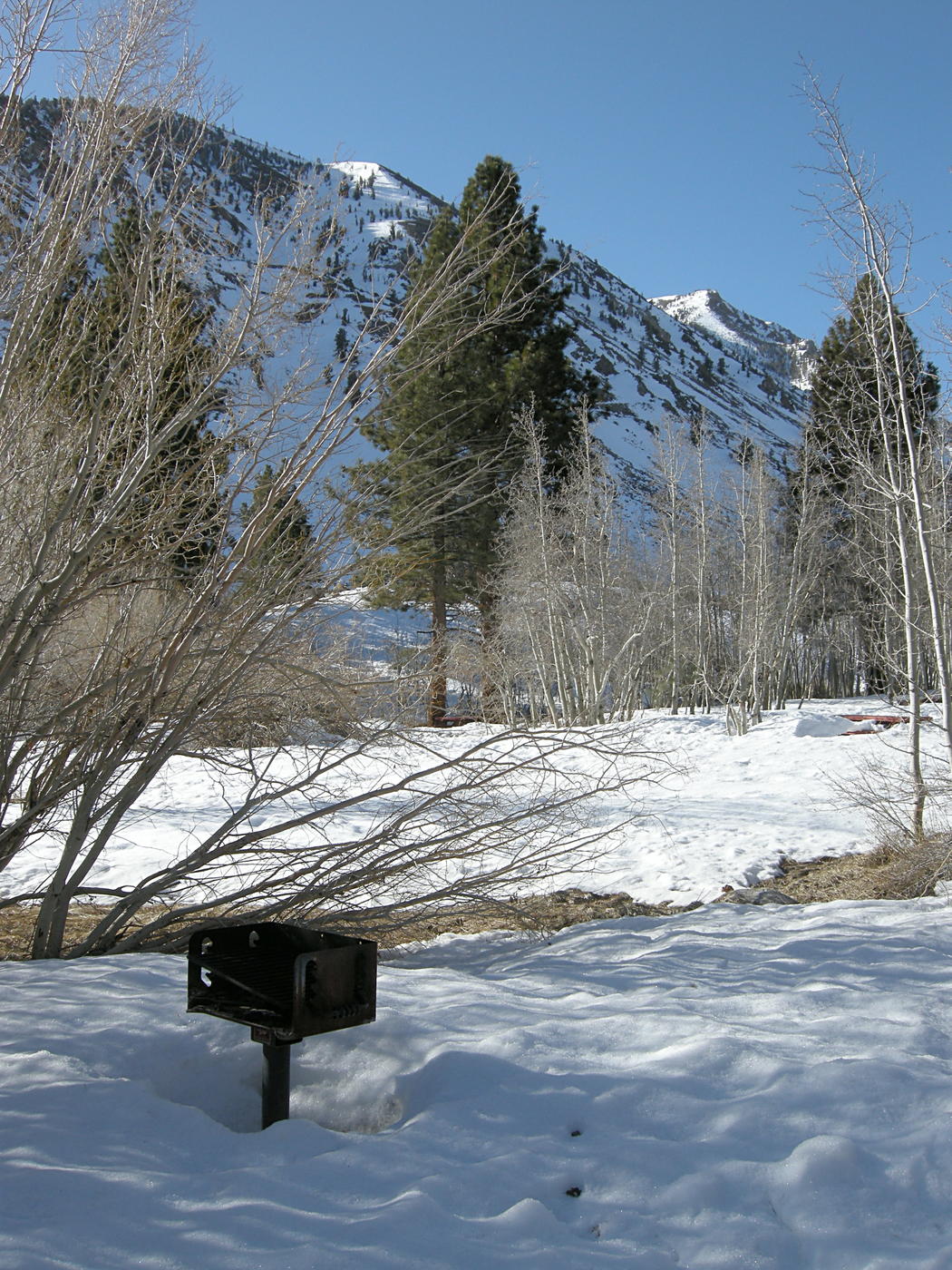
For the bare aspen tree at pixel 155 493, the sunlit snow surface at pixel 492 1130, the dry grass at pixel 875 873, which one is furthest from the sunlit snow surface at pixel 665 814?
the sunlit snow surface at pixel 492 1130

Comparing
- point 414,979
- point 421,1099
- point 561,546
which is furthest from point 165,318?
point 561,546

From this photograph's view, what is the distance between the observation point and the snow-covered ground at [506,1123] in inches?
85.1

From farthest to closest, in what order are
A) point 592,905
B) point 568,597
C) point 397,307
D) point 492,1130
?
point 568,597, point 592,905, point 397,307, point 492,1130

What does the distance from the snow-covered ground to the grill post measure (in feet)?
0.36

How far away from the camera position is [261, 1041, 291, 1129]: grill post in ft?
8.99

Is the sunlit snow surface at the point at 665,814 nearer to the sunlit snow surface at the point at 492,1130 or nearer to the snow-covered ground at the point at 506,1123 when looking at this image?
the snow-covered ground at the point at 506,1123

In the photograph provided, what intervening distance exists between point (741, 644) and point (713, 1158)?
21050 mm

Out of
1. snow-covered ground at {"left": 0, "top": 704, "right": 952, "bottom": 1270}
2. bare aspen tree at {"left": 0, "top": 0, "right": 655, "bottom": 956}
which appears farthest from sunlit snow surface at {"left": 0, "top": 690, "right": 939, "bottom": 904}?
snow-covered ground at {"left": 0, "top": 704, "right": 952, "bottom": 1270}

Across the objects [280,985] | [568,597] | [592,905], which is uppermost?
[568,597]

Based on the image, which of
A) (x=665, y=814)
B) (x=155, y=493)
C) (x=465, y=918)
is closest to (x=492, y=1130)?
(x=155, y=493)

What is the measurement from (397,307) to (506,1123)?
12.8 ft

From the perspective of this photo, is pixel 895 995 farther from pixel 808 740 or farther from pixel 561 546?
pixel 561 546

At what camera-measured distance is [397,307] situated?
196 inches

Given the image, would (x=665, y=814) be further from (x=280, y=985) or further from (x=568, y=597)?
(x=568, y=597)
